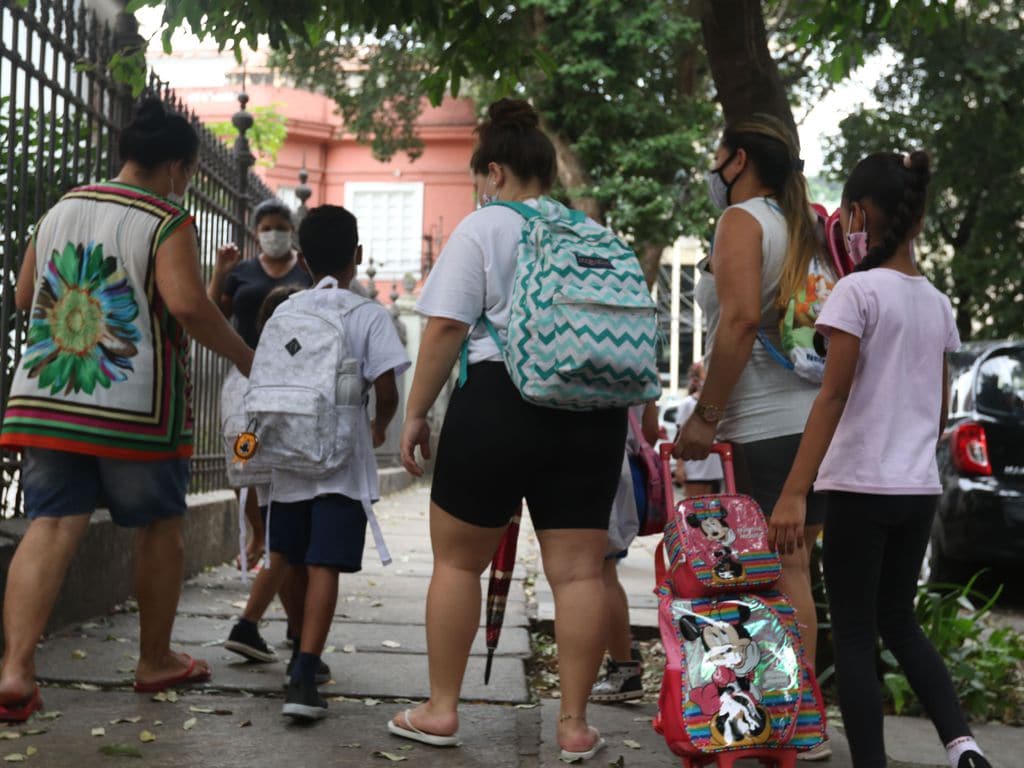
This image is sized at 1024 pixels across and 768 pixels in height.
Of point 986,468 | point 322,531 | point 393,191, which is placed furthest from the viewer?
point 393,191

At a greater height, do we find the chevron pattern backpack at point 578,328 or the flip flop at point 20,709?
the chevron pattern backpack at point 578,328

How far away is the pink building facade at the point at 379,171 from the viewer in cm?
3541

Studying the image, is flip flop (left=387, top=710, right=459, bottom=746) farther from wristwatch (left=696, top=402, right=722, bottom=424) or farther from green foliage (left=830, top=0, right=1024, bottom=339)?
green foliage (left=830, top=0, right=1024, bottom=339)

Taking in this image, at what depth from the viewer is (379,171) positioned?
36.8 metres

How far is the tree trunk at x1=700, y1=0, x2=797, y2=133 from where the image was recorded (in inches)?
211

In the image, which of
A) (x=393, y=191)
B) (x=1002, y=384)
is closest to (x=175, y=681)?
(x=1002, y=384)

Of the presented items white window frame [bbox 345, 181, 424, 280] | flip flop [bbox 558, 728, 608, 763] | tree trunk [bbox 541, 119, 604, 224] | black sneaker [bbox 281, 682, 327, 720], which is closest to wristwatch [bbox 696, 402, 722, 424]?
flip flop [bbox 558, 728, 608, 763]

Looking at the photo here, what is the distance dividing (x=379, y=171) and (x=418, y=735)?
33367mm

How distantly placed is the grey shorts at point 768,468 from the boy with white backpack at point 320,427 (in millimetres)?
1317

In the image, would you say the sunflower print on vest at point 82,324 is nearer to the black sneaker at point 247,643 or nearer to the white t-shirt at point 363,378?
the white t-shirt at point 363,378

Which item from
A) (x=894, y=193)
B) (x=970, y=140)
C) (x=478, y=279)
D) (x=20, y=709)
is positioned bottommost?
(x=20, y=709)

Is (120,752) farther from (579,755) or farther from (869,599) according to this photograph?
(869,599)

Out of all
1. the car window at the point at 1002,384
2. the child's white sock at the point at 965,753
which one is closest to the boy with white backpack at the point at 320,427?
the child's white sock at the point at 965,753

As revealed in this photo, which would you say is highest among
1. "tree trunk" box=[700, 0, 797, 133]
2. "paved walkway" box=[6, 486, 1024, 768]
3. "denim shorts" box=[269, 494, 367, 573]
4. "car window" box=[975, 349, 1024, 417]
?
"tree trunk" box=[700, 0, 797, 133]
